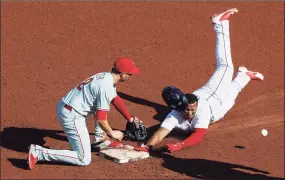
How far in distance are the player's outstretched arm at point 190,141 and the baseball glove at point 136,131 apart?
15.2 inches

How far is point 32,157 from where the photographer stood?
319 inches

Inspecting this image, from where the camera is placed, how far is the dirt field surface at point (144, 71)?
8.41 m

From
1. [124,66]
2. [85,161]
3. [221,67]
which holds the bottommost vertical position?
[85,161]

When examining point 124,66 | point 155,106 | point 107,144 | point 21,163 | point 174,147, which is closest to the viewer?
point 124,66

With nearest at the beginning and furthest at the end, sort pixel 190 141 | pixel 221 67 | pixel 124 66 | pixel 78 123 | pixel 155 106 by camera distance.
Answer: pixel 124 66
pixel 78 123
pixel 190 141
pixel 155 106
pixel 221 67

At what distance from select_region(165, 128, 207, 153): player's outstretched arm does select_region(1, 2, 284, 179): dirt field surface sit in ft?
0.36

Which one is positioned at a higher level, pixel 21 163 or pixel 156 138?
pixel 156 138

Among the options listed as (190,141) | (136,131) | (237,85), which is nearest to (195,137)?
(190,141)

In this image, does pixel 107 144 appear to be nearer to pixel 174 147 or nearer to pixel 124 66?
pixel 174 147

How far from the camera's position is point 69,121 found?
8188mm

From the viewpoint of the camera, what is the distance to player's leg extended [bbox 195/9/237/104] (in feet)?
32.4

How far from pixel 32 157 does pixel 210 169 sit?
2226 millimetres

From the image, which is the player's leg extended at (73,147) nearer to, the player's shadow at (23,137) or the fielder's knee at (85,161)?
the fielder's knee at (85,161)

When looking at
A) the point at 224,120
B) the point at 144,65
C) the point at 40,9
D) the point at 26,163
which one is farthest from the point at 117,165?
the point at 40,9
